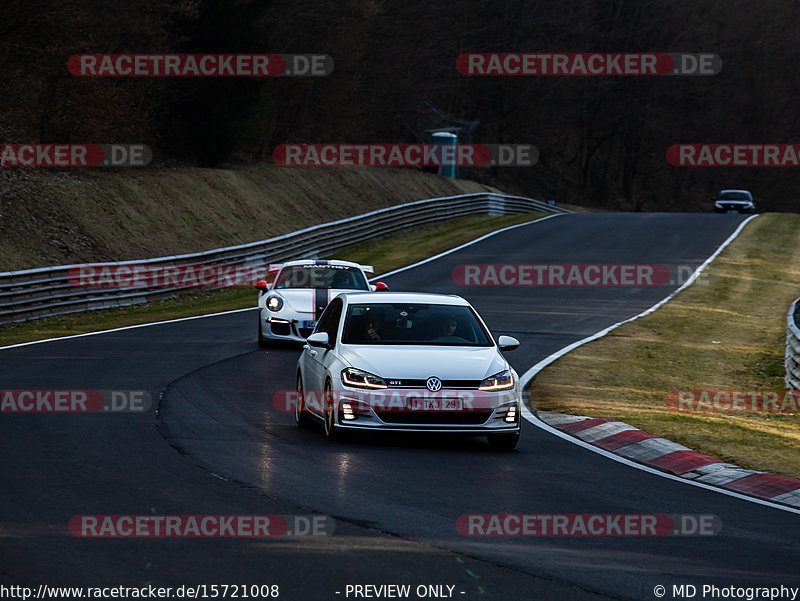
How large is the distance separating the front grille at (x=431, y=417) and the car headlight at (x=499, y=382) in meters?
0.27

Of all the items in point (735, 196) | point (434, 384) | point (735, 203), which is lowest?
point (434, 384)

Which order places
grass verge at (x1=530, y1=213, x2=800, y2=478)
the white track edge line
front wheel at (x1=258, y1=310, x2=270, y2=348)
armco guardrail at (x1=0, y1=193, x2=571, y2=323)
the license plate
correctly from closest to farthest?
1. the white track edge line
2. the license plate
3. grass verge at (x1=530, y1=213, x2=800, y2=478)
4. front wheel at (x1=258, y1=310, x2=270, y2=348)
5. armco guardrail at (x1=0, y1=193, x2=571, y2=323)

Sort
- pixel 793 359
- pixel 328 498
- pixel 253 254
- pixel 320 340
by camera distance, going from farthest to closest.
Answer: pixel 253 254 → pixel 793 359 → pixel 320 340 → pixel 328 498

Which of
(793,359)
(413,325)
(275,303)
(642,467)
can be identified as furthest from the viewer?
(275,303)

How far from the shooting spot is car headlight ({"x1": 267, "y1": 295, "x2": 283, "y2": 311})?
20.0 meters

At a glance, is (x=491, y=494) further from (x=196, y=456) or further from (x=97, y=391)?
(x=97, y=391)

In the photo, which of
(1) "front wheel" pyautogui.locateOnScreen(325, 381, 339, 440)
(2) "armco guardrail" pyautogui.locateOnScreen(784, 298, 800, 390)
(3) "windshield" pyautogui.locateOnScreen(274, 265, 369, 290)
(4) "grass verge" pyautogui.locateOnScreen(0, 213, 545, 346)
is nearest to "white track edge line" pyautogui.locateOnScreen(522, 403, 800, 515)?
(1) "front wheel" pyautogui.locateOnScreen(325, 381, 339, 440)

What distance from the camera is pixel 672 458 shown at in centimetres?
1118

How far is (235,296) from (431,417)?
69.1 ft

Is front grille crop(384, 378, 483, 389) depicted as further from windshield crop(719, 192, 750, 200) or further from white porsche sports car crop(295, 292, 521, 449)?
windshield crop(719, 192, 750, 200)

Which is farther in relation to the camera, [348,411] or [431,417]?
[348,411]

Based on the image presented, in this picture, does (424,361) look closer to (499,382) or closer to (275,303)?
(499,382)

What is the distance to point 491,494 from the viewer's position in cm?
895

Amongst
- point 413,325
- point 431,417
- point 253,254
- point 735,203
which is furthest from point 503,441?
point 735,203
